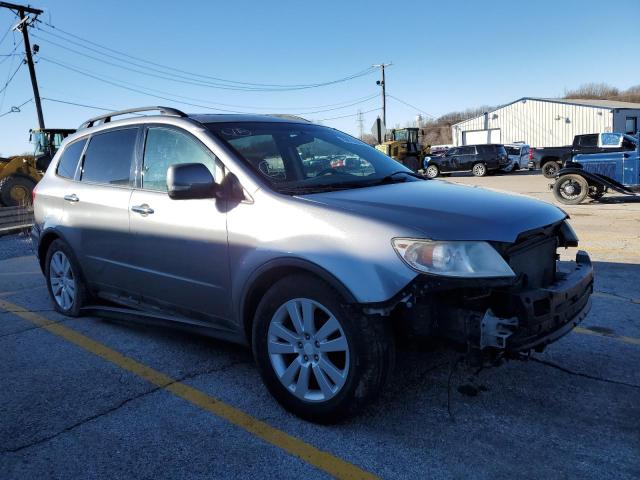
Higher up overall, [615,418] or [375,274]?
[375,274]

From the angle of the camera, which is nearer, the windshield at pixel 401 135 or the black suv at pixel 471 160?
the black suv at pixel 471 160

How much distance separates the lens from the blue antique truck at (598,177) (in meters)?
13.2

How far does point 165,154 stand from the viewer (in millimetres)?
3785

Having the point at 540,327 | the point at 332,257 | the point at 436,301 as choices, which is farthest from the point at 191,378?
the point at 540,327

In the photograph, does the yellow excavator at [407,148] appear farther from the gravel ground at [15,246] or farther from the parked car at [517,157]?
the gravel ground at [15,246]

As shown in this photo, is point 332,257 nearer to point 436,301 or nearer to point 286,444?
point 436,301

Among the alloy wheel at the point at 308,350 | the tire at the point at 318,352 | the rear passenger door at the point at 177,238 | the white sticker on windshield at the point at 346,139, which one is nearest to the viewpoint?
the tire at the point at 318,352

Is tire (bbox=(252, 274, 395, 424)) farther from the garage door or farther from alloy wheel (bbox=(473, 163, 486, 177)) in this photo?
the garage door

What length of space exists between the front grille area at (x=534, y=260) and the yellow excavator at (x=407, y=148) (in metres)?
24.3

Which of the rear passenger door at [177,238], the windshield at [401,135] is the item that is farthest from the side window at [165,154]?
the windshield at [401,135]

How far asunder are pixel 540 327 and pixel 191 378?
2227 mm

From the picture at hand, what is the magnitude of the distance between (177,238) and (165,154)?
0.70 metres

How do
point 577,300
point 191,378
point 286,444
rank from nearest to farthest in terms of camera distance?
point 286,444
point 577,300
point 191,378

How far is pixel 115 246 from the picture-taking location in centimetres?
409
